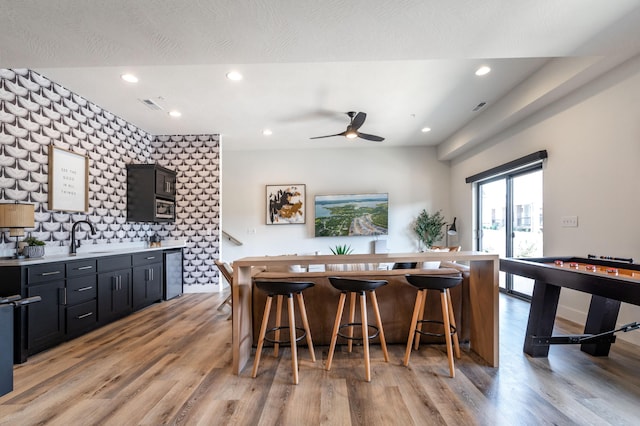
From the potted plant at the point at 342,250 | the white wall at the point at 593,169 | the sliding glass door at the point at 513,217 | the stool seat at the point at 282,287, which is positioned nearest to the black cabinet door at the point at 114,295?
the stool seat at the point at 282,287

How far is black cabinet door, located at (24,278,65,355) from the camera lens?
2682 millimetres

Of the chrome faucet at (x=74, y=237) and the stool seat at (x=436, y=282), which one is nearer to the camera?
the stool seat at (x=436, y=282)

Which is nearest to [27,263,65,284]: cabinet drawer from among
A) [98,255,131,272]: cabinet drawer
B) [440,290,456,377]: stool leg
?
[98,255,131,272]: cabinet drawer

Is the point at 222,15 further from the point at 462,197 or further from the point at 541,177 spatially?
the point at 462,197

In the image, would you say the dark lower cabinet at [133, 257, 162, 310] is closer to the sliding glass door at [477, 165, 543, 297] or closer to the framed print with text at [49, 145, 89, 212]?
the framed print with text at [49, 145, 89, 212]

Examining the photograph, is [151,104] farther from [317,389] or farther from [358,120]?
[317,389]

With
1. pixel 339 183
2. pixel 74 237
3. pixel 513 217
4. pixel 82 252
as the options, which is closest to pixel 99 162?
pixel 74 237

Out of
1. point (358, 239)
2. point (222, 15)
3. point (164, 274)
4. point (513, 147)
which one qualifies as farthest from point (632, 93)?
point (164, 274)

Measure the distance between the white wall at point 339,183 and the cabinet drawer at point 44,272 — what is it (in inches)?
153

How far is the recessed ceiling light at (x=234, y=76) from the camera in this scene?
340 centimetres

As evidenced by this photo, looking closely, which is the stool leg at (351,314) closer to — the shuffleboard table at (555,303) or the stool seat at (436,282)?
the stool seat at (436,282)

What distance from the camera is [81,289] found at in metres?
3.22

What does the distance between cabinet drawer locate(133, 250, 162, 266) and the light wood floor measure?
4.41 ft

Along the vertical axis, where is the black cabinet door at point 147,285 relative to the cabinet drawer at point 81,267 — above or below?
below
